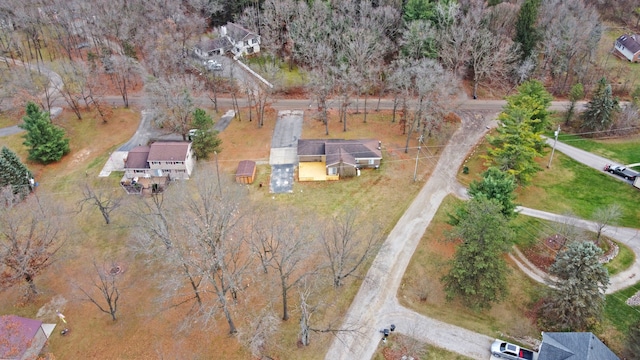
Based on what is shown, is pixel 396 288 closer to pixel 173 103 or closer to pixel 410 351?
pixel 410 351

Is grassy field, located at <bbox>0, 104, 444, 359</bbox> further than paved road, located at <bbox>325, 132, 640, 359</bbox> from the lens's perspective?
Yes

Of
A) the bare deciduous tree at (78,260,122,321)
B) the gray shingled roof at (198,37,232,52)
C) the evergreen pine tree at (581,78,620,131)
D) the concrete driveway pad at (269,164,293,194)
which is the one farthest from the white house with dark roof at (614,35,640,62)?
the bare deciduous tree at (78,260,122,321)

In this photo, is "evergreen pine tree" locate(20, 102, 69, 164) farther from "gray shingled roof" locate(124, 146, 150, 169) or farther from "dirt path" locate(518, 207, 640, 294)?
"dirt path" locate(518, 207, 640, 294)

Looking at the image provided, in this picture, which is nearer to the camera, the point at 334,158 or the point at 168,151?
the point at 168,151

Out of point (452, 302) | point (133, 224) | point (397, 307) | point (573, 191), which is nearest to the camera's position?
point (397, 307)

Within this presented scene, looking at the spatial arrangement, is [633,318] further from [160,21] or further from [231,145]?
[160,21]

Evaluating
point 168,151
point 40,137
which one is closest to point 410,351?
point 168,151
